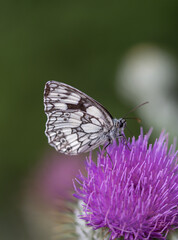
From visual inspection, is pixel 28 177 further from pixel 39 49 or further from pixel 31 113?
pixel 39 49

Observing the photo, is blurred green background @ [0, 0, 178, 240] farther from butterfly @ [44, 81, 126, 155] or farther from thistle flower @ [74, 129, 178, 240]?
thistle flower @ [74, 129, 178, 240]

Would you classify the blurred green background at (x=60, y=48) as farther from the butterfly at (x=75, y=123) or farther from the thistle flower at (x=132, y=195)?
the thistle flower at (x=132, y=195)

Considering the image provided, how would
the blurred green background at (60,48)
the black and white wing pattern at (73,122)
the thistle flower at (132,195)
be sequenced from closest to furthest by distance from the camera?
the thistle flower at (132,195) < the black and white wing pattern at (73,122) < the blurred green background at (60,48)

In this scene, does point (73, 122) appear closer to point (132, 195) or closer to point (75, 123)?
point (75, 123)

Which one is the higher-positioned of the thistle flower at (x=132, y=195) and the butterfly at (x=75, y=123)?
the butterfly at (x=75, y=123)

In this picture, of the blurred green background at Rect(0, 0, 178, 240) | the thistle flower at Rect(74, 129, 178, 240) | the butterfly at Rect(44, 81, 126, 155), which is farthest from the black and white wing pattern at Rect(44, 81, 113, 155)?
the blurred green background at Rect(0, 0, 178, 240)

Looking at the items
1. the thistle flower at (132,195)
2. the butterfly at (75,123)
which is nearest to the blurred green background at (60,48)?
the butterfly at (75,123)
